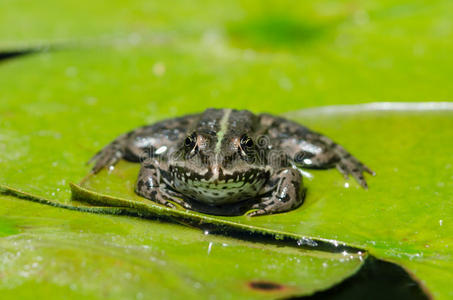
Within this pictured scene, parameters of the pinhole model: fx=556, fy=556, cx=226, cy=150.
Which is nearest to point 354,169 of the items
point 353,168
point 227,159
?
point 353,168

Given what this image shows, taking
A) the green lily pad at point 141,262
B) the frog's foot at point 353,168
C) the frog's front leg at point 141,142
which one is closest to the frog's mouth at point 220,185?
the green lily pad at point 141,262

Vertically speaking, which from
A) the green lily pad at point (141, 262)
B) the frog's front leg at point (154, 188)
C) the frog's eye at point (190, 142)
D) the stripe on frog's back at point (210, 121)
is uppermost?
the stripe on frog's back at point (210, 121)

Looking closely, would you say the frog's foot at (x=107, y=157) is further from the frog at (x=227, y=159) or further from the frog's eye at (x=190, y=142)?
the frog's eye at (x=190, y=142)

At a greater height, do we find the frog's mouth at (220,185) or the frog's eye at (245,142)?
the frog's eye at (245,142)

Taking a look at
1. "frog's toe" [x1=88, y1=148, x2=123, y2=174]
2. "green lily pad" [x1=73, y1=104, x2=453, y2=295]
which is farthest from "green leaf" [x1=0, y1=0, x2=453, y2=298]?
"frog's toe" [x1=88, y1=148, x2=123, y2=174]

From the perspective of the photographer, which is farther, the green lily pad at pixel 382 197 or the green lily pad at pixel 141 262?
the green lily pad at pixel 382 197

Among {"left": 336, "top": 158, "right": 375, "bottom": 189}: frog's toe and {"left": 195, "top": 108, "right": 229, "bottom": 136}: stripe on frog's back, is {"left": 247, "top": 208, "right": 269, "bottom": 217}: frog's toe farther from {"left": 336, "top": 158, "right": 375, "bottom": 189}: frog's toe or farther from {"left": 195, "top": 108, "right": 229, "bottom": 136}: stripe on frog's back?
{"left": 336, "top": 158, "right": 375, "bottom": 189}: frog's toe

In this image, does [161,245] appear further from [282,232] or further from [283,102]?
[283,102]

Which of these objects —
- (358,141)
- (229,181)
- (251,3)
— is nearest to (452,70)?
(358,141)
